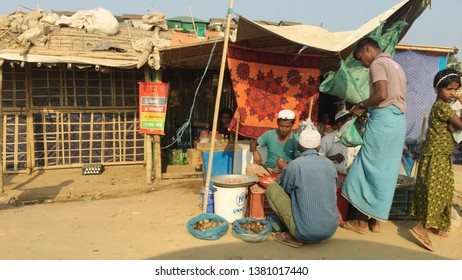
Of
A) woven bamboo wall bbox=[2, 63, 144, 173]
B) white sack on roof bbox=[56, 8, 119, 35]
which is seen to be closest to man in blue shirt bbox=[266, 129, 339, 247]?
woven bamboo wall bbox=[2, 63, 144, 173]

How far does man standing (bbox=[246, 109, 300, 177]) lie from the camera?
442 cm

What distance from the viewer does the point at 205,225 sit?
3.73m

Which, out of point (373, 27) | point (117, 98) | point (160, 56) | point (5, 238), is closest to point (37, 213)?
point (5, 238)

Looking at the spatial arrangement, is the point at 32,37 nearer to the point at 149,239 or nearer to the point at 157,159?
the point at 157,159

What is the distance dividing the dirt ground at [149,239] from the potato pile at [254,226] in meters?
0.14

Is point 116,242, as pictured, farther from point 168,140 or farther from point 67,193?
point 168,140

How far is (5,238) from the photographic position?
364cm

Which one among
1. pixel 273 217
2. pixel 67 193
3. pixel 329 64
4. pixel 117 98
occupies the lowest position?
pixel 67 193

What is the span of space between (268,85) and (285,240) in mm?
2487

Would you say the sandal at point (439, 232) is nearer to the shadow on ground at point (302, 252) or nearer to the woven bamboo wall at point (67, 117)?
the shadow on ground at point (302, 252)

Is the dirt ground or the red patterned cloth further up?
the red patterned cloth

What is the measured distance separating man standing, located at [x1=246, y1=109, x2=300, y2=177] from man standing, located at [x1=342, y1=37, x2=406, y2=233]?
0.97 m

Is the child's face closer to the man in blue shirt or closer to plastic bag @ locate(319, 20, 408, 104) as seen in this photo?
plastic bag @ locate(319, 20, 408, 104)
